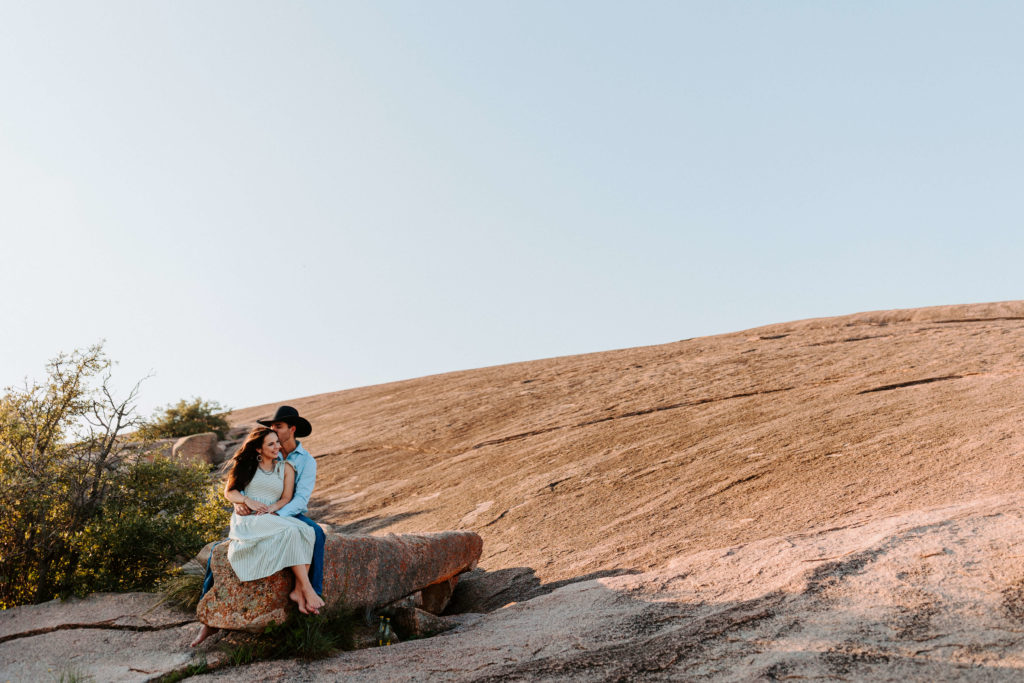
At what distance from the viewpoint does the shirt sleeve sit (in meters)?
6.68

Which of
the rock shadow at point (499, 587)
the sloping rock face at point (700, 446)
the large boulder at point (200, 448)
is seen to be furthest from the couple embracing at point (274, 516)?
the large boulder at point (200, 448)

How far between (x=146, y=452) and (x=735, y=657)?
35.9 ft

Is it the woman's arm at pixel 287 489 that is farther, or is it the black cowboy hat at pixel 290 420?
the black cowboy hat at pixel 290 420

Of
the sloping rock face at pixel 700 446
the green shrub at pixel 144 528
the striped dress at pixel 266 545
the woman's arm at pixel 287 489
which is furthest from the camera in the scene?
the green shrub at pixel 144 528

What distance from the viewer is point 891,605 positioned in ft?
16.7

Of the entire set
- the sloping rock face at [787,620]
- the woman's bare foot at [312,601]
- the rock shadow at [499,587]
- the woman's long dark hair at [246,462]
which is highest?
the woman's long dark hair at [246,462]

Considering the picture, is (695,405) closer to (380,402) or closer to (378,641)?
(378,641)

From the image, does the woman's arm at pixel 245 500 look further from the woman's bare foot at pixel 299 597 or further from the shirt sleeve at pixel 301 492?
the woman's bare foot at pixel 299 597

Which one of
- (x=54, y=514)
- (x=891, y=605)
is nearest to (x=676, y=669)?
(x=891, y=605)

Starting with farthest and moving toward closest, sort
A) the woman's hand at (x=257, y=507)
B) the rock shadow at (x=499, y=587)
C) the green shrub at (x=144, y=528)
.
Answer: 1. the green shrub at (x=144, y=528)
2. the rock shadow at (x=499, y=587)
3. the woman's hand at (x=257, y=507)

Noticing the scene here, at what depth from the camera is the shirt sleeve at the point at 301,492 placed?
668 cm

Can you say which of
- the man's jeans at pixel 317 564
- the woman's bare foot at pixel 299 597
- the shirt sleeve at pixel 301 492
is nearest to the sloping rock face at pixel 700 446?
the man's jeans at pixel 317 564

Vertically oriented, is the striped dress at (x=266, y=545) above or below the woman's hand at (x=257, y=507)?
below

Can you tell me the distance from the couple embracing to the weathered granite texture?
15 cm
